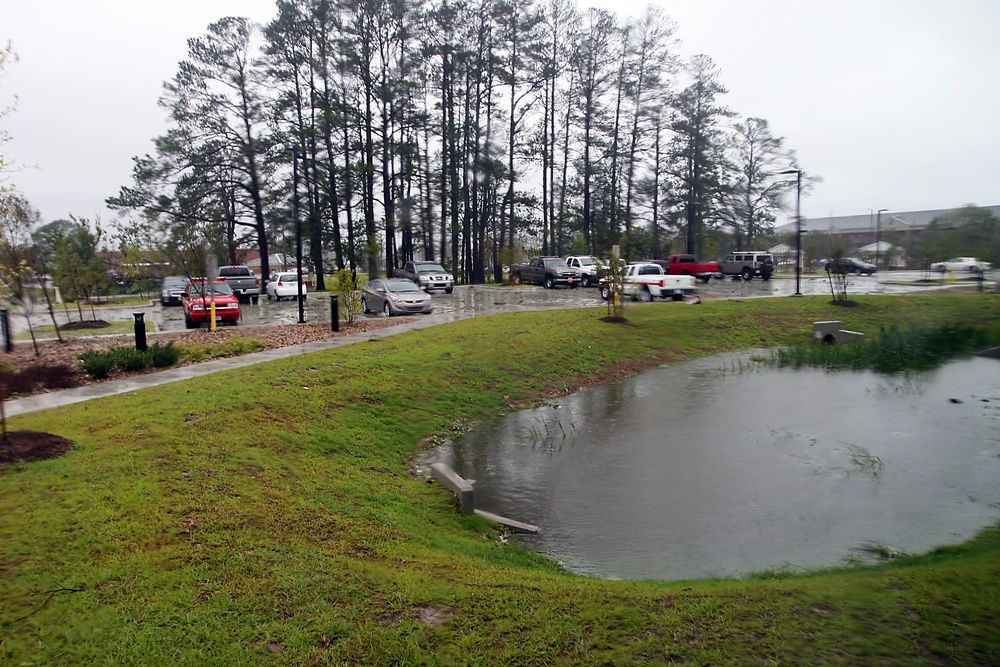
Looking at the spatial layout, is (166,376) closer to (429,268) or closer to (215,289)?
(215,289)

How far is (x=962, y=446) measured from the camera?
10023mm

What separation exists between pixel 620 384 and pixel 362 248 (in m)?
38.6

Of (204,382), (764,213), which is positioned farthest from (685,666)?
(764,213)

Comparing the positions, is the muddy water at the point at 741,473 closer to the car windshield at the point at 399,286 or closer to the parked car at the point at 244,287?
the car windshield at the point at 399,286

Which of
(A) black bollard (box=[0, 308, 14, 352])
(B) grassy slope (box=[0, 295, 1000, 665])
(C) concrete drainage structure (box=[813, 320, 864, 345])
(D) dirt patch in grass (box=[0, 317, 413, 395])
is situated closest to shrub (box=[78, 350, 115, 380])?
(D) dirt patch in grass (box=[0, 317, 413, 395])

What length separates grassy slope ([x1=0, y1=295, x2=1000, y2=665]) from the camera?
389cm

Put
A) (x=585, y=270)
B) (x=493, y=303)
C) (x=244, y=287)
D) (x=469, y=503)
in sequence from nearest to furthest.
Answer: (x=469, y=503)
(x=493, y=303)
(x=244, y=287)
(x=585, y=270)

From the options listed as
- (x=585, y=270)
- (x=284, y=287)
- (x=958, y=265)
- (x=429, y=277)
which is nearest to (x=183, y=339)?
(x=284, y=287)

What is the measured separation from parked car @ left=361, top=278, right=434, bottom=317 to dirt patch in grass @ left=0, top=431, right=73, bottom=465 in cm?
1765

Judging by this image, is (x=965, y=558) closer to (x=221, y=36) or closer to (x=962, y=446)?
(x=962, y=446)

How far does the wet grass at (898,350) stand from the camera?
56.0 ft

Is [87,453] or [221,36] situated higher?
[221,36]

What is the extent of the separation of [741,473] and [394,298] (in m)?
18.0

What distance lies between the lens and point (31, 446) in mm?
6953
